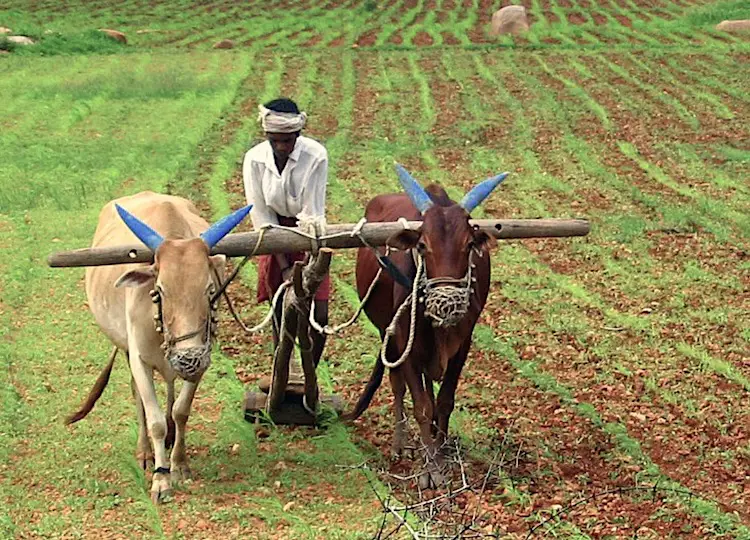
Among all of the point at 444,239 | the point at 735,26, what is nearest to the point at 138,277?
the point at 444,239

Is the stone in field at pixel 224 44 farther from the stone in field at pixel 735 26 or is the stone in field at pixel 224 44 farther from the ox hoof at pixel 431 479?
the ox hoof at pixel 431 479

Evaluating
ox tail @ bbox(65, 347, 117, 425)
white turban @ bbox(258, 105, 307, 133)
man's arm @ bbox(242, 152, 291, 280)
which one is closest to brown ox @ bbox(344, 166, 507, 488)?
man's arm @ bbox(242, 152, 291, 280)

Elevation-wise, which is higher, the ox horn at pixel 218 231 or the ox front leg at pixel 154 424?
the ox horn at pixel 218 231

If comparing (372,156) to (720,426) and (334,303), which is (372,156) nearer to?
(334,303)

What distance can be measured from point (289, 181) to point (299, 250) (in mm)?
750

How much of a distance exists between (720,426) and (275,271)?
2856mm

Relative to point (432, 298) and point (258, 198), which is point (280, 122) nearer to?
point (258, 198)

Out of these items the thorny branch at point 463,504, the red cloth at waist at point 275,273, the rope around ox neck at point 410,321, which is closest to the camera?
the thorny branch at point 463,504

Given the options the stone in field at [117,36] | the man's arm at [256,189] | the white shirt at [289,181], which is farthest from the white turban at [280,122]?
the stone in field at [117,36]

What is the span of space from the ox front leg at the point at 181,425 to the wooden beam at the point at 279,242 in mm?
798

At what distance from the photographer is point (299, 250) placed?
6445mm

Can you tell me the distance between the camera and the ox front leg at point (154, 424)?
254 inches

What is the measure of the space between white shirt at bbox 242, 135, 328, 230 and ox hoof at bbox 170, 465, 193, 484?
145 cm

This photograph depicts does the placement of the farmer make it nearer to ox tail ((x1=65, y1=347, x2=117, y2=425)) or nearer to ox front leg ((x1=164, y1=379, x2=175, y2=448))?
ox front leg ((x1=164, y1=379, x2=175, y2=448))
